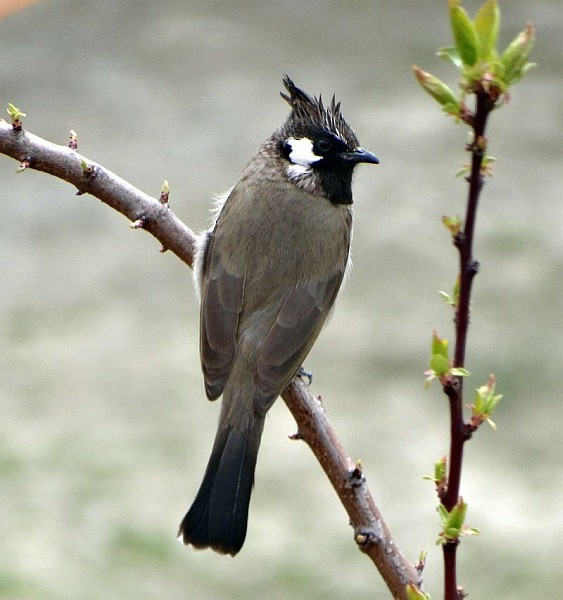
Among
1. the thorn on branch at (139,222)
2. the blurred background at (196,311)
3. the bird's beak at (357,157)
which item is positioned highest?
the blurred background at (196,311)

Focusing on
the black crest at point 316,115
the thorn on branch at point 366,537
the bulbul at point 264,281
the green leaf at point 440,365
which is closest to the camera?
the green leaf at point 440,365

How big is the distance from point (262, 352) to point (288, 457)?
2615mm

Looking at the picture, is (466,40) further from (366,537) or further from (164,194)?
(164,194)

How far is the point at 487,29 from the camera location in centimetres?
92

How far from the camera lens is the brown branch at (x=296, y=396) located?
144 cm

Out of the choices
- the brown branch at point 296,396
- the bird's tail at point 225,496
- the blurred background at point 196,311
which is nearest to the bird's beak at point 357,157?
the brown branch at point 296,396

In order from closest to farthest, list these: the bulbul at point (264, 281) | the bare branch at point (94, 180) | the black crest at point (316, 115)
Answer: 1. the bare branch at point (94, 180)
2. the bulbul at point (264, 281)
3. the black crest at point (316, 115)

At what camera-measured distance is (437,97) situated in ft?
3.05

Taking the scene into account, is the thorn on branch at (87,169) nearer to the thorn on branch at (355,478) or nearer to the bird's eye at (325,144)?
the thorn on branch at (355,478)

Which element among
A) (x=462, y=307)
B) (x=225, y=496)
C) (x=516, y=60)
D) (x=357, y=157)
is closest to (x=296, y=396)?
(x=225, y=496)

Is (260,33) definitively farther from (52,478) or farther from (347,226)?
(347,226)

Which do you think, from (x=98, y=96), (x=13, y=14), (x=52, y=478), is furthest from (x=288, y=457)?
(x=13, y=14)

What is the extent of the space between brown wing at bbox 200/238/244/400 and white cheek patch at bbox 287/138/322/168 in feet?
0.98

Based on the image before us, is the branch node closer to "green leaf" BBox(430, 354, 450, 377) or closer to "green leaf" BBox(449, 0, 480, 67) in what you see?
"green leaf" BBox(430, 354, 450, 377)
